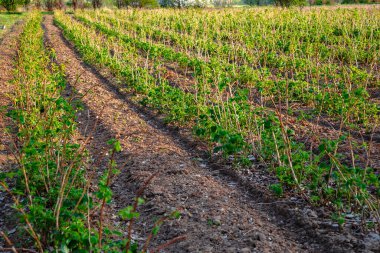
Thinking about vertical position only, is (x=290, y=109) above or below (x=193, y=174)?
above

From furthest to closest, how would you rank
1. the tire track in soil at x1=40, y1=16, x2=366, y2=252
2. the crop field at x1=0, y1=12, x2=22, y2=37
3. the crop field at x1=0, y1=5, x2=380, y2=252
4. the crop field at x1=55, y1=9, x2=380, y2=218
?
the crop field at x1=0, y1=12, x2=22, y2=37 → the crop field at x1=55, y1=9, x2=380, y2=218 → the tire track in soil at x1=40, y1=16, x2=366, y2=252 → the crop field at x1=0, y1=5, x2=380, y2=252

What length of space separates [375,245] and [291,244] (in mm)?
641

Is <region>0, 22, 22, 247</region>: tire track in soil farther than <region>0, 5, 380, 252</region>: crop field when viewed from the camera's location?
Yes

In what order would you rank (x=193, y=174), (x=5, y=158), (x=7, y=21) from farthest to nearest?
(x=7, y=21), (x=5, y=158), (x=193, y=174)

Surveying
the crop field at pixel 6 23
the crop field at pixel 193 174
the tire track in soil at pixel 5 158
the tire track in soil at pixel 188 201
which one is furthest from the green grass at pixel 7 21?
the tire track in soil at pixel 188 201

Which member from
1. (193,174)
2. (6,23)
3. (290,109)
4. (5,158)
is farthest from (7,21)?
(193,174)

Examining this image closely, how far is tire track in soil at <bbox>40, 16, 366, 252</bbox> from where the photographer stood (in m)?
3.70

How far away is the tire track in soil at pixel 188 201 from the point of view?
370 cm

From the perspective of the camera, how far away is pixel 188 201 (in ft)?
14.6

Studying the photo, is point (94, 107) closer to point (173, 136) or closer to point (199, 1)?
point (173, 136)

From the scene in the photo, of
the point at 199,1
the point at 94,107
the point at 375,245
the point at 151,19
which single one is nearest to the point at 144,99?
the point at 94,107

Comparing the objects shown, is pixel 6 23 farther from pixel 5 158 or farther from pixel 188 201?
pixel 188 201

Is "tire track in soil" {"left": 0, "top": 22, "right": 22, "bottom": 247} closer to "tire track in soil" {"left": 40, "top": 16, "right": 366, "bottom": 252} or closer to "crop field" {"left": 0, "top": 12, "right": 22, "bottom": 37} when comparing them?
"tire track in soil" {"left": 40, "top": 16, "right": 366, "bottom": 252}

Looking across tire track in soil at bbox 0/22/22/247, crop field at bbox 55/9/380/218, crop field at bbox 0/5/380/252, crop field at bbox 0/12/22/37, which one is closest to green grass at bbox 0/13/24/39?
crop field at bbox 0/12/22/37
